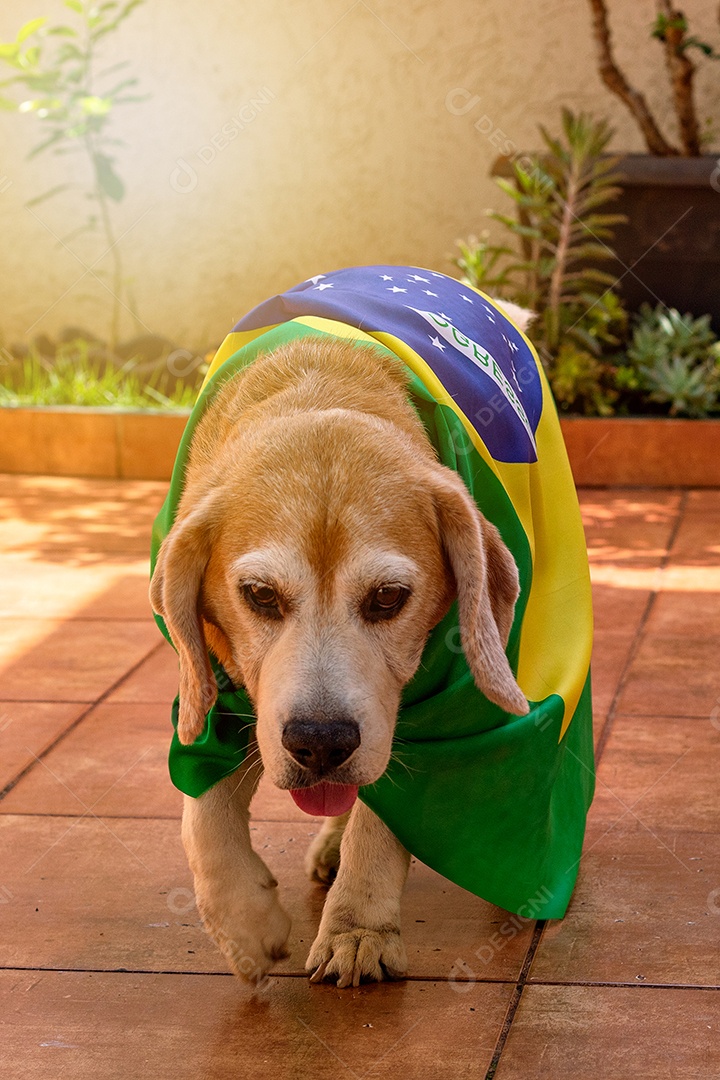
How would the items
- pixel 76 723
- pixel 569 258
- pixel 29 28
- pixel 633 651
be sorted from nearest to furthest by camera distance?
1. pixel 76 723
2. pixel 633 651
3. pixel 569 258
4. pixel 29 28

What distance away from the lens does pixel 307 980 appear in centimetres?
272

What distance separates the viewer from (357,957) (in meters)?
2.68

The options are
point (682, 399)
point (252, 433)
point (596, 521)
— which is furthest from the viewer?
point (682, 399)

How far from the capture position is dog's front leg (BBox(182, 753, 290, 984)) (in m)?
2.65

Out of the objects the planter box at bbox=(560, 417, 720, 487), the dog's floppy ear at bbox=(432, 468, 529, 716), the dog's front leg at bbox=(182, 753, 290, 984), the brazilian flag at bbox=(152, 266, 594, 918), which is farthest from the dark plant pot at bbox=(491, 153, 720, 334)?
the dog's front leg at bbox=(182, 753, 290, 984)

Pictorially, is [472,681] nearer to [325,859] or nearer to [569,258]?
[325,859]

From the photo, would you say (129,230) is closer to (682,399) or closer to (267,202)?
(267,202)

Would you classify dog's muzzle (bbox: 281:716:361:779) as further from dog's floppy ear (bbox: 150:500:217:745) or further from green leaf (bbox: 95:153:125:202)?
green leaf (bbox: 95:153:125:202)

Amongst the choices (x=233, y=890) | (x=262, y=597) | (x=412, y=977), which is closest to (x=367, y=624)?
(x=262, y=597)

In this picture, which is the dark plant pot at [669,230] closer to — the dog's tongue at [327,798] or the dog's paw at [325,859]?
the dog's paw at [325,859]

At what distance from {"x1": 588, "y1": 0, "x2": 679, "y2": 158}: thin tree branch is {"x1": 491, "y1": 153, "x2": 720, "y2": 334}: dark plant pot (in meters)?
0.14

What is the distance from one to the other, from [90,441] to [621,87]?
3.99 m

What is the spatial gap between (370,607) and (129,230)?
738cm

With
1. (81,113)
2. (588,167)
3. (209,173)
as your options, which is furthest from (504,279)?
(81,113)
